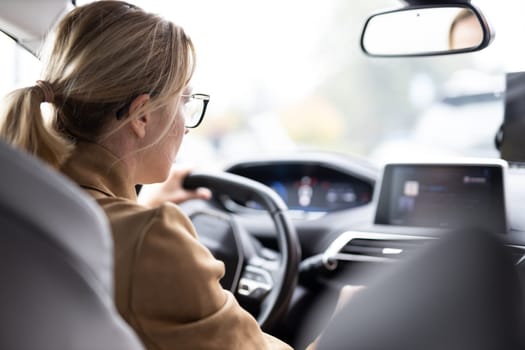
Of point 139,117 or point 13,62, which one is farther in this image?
point 13,62

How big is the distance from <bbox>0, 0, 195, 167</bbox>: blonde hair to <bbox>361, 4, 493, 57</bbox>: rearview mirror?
96 cm

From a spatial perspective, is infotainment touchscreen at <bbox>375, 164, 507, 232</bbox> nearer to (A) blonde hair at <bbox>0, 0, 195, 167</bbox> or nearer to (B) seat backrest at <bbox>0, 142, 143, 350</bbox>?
(A) blonde hair at <bbox>0, 0, 195, 167</bbox>

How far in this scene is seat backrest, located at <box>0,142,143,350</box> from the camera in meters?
0.71

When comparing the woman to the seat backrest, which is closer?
the seat backrest

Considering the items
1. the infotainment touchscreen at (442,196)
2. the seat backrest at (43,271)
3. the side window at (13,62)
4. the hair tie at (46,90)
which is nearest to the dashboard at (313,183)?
the infotainment touchscreen at (442,196)

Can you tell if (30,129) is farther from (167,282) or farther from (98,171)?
(167,282)

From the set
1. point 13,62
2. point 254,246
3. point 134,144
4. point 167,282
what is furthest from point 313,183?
point 167,282

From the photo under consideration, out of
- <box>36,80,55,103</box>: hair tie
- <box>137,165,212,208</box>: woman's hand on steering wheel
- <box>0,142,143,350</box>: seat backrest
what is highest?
<box>36,80,55,103</box>: hair tie

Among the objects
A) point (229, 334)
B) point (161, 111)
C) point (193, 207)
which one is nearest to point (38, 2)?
point (161, 111)

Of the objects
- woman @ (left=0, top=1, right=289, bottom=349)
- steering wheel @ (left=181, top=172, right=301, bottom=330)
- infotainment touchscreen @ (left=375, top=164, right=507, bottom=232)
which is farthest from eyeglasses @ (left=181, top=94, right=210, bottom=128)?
infotainment touchscreen @ (left=375, top=164, right=507, bottom=232)

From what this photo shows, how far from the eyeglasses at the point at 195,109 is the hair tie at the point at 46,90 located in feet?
1.06

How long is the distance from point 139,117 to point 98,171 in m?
0.14

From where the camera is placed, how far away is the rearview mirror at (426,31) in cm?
202

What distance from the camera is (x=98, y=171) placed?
50.3 inches
